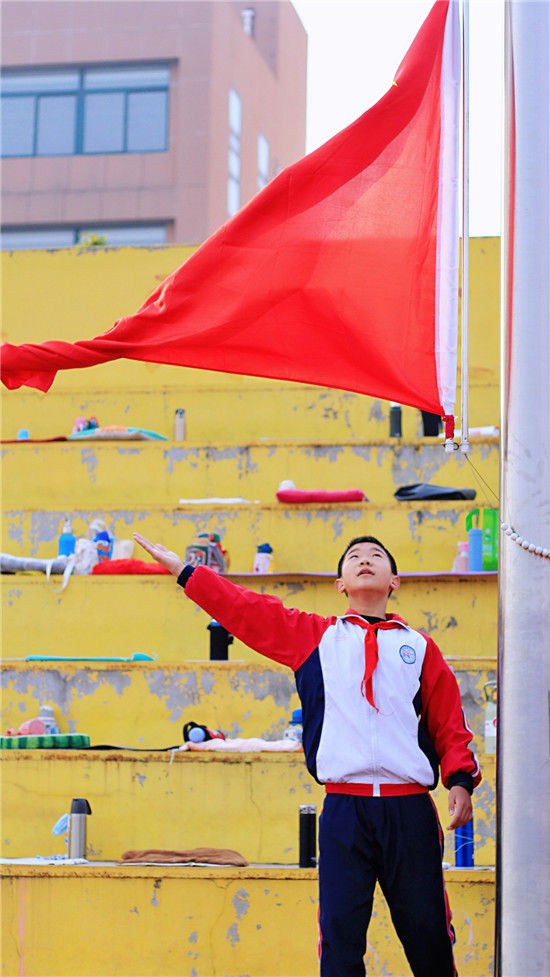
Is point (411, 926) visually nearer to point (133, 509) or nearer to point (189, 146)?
point (133, 509)

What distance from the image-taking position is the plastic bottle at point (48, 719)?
628 centimetres

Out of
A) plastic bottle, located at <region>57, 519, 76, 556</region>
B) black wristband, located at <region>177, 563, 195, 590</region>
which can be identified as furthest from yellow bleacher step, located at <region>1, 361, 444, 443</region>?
black wristband, located at <region>177, 563, 195, 590</region>

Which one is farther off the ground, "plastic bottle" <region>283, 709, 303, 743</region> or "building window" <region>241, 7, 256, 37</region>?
"building window" <region>241, 7, 256, 37</region>

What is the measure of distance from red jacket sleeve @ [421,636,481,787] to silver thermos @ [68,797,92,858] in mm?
2128

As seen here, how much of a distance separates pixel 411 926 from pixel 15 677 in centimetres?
333

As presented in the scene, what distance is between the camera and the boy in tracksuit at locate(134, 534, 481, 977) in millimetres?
3572

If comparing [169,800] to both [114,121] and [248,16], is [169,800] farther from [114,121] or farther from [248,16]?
[248,16]

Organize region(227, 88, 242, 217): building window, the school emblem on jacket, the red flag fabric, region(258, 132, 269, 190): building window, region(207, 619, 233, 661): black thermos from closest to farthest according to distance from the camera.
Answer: the school emblem on jacket → the red flag fabric → region(207, 619, 233, 661): black thermos → region(227, 88, 242, 217): building window → region(258, 132, 269, 190): building window

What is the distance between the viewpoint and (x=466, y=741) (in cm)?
376

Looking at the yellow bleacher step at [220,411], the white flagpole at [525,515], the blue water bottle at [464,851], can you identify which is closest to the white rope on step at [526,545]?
the white flagpole at [525,515]

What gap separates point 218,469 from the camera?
8.36m

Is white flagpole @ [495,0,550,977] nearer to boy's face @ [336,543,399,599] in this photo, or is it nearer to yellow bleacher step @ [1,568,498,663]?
boy's face @ [336,543,399,599]

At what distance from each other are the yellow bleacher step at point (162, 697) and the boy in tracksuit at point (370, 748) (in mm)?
2260

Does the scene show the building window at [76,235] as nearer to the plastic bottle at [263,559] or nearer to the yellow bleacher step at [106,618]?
the plastic bottle at [263,559]
